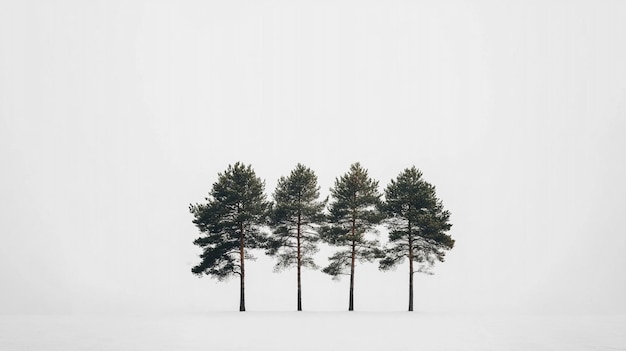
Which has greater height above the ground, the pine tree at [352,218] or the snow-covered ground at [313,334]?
the pine tree at [352,218]

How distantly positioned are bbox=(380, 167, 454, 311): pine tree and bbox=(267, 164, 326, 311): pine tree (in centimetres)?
570

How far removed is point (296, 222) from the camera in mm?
40188

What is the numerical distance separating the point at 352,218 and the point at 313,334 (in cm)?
1734

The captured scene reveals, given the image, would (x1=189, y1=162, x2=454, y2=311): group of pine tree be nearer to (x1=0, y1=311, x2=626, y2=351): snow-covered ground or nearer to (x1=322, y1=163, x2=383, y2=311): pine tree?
(x1=322, y1=163, x2=383, y2=311): pine tree

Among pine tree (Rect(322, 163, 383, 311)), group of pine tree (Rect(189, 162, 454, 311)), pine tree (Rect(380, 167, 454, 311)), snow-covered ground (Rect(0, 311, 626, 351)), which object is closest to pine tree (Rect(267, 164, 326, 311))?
group of pine tree (Rect(189, 162, 454, 311))

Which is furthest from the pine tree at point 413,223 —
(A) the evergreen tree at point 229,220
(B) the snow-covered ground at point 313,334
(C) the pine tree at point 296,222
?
(A) the evergreen tree at point 229,220

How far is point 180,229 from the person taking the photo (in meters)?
183

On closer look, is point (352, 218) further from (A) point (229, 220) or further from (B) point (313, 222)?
(A) point (229, 220)

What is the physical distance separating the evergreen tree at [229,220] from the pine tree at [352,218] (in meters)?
5.54

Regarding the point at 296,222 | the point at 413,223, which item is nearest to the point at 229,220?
the point at 296,222

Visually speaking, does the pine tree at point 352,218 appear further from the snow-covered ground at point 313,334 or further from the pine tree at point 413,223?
the snow-covered ground at point 313,334

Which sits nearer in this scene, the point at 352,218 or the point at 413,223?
the point at 413,223

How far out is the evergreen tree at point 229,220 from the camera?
39031mm

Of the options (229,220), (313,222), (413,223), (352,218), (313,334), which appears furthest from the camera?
(352,218)
